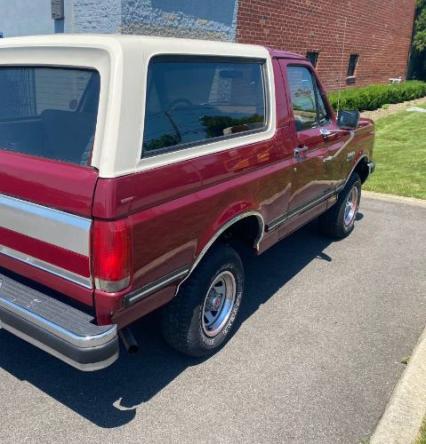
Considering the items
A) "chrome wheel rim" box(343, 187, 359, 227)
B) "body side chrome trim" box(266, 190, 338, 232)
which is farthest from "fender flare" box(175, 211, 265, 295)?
"chrome wheel rim" box(343, 187, 359, 227)

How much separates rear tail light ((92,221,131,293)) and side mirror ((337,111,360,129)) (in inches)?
125

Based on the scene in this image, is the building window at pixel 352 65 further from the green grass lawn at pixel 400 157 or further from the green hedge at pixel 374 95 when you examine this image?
the green grass lawn at pixel 400 157

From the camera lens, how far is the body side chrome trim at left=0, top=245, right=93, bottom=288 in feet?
8.06

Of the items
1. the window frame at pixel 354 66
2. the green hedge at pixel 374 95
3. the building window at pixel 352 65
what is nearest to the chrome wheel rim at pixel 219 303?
the green hedge at pixel 374 95

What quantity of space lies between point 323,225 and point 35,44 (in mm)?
3885

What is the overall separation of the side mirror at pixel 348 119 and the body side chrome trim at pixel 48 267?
11.0 ft

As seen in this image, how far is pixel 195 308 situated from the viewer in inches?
121

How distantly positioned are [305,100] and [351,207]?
212 cm

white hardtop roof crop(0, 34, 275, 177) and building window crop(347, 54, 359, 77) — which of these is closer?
white hardtop roof crop(0, 34, 275, 177)

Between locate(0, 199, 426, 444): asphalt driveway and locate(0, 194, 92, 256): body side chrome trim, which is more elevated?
locate(0, 194, 92, 256): body side chrome trim

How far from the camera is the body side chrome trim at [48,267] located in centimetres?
246

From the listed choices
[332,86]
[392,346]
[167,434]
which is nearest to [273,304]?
[392,346]

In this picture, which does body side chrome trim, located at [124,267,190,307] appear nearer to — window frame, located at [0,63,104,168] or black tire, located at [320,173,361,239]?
window frame, located at [0,63,104,168]

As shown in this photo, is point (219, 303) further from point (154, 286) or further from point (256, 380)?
point (154, 286)
